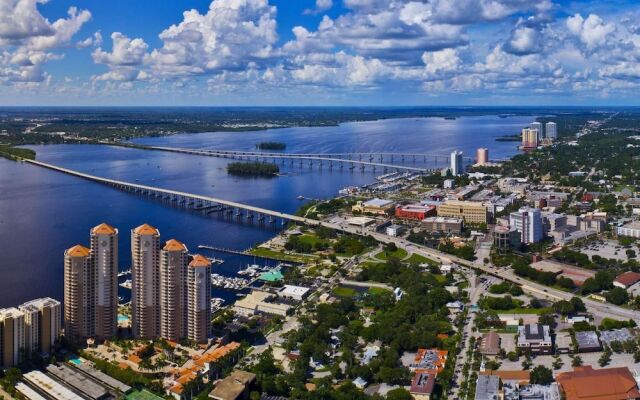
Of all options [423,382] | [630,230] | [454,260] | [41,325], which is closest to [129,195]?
[454,260]

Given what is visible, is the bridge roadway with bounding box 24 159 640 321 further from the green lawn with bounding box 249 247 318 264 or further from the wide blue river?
the green lawn with bounding box 249 247 318 264

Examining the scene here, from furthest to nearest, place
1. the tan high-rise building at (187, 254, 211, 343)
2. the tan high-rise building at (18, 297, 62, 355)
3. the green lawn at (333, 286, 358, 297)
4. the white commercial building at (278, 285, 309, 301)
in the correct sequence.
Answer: the green lawn at (333, 286, 358, 297) → the white commercial building at (278, 285, 309, 301) → the tan high-rise building at (187, 254, 211, 343) → the tan high-rise building at (18, 297, 62, 355)

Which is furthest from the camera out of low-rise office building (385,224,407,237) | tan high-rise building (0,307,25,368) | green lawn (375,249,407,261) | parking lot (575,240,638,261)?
low-rise office building (385,224,407,237)

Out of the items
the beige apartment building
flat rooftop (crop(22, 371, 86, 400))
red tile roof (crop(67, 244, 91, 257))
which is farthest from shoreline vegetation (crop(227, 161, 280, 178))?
flat rooftop (crop(22, 371, 86, 400))

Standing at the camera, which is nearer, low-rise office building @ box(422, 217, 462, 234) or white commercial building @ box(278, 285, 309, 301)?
white commercial building @ box(278, 285, 309, 301)

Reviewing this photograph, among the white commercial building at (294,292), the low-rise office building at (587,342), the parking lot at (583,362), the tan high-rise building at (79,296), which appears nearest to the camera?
the parking lot at (583,362)

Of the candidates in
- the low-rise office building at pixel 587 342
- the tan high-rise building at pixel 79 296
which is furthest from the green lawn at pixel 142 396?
the low-rise office building at pixel 587 342

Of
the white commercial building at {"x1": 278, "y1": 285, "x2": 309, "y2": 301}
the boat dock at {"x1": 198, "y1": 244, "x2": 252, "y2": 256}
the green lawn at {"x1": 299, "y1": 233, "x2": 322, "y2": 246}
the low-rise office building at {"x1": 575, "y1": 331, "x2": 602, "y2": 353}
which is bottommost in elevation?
the low-rise office building at {"x1": 575, "y1": 331, "x2": 602, "y2": 353}

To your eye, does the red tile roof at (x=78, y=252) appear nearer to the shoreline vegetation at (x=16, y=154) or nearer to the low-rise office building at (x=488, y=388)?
the low-rise office building at (x=488, y=388)
